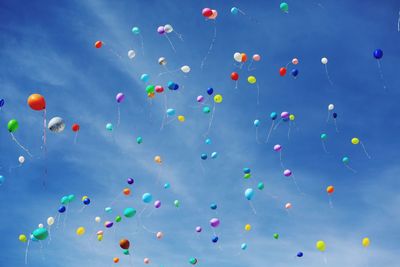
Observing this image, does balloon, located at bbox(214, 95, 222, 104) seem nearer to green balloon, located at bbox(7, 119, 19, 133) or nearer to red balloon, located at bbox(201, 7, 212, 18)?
red balloon, located at bbox(201, 7, 212, 18)

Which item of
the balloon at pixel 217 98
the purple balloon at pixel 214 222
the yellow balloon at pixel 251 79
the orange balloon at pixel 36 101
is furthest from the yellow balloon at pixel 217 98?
the orange balloon at pixel 36 101

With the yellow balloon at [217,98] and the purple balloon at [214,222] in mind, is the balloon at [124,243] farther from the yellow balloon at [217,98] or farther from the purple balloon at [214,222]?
the yellow balloon at [217,98]

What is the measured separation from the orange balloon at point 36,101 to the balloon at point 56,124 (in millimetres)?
785

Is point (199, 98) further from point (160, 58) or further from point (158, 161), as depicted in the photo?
point (158, 161)

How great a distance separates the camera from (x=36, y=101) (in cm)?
1020

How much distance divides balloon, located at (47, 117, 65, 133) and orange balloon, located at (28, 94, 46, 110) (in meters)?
0.78

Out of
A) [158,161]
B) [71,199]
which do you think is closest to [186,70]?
[158,161]

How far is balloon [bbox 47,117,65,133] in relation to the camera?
436 inches

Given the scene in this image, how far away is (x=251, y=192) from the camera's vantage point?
13.3 m

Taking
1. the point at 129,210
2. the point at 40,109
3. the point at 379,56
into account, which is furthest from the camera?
the point at 129,210

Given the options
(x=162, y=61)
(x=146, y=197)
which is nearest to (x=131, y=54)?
(x=162, y=61)

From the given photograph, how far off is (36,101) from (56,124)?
1093 millimetres

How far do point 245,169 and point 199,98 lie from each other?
11.0 ft

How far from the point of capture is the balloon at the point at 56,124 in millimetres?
11070
